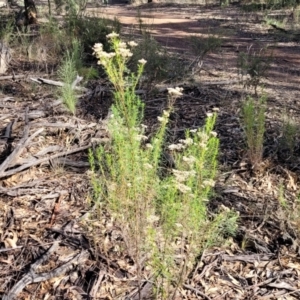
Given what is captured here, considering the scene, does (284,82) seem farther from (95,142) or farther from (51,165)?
(51,165)

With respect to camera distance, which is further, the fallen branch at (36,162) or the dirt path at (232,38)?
the dirt path at (232,38)

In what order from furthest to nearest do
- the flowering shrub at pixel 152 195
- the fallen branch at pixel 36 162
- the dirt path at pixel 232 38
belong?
1. the dirt path at pixel 232 38
2. the fallen branch at pixel 36 162
3. the flowering shrub at pixel 152 195

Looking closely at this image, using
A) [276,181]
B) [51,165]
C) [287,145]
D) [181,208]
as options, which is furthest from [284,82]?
[181,208]

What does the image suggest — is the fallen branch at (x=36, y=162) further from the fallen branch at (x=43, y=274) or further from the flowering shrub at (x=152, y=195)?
the flowering shrub at (x=152, y=195)

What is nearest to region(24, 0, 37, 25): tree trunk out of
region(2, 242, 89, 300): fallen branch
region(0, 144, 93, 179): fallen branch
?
region(0, 144, 93, 179): fallen branch

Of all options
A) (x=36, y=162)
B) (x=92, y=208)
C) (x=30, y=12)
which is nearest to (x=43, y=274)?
(x=92, y=208)

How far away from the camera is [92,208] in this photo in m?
3.13

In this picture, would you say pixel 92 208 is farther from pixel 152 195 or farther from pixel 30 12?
pixel 30 12

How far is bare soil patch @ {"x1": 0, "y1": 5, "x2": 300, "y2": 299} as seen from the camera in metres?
2.65

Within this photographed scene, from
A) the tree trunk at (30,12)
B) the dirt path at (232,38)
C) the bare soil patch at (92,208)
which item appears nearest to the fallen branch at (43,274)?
the bare soil patch at (92,208)

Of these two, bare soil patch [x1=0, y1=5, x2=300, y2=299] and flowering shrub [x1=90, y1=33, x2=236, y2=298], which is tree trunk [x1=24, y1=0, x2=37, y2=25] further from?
flowering shrub [x1=90, y1=33, x2=236, y2=298]

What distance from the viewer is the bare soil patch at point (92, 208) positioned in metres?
2.65

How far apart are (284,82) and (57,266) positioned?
14.9 ft

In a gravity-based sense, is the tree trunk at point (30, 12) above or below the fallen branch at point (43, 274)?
above
